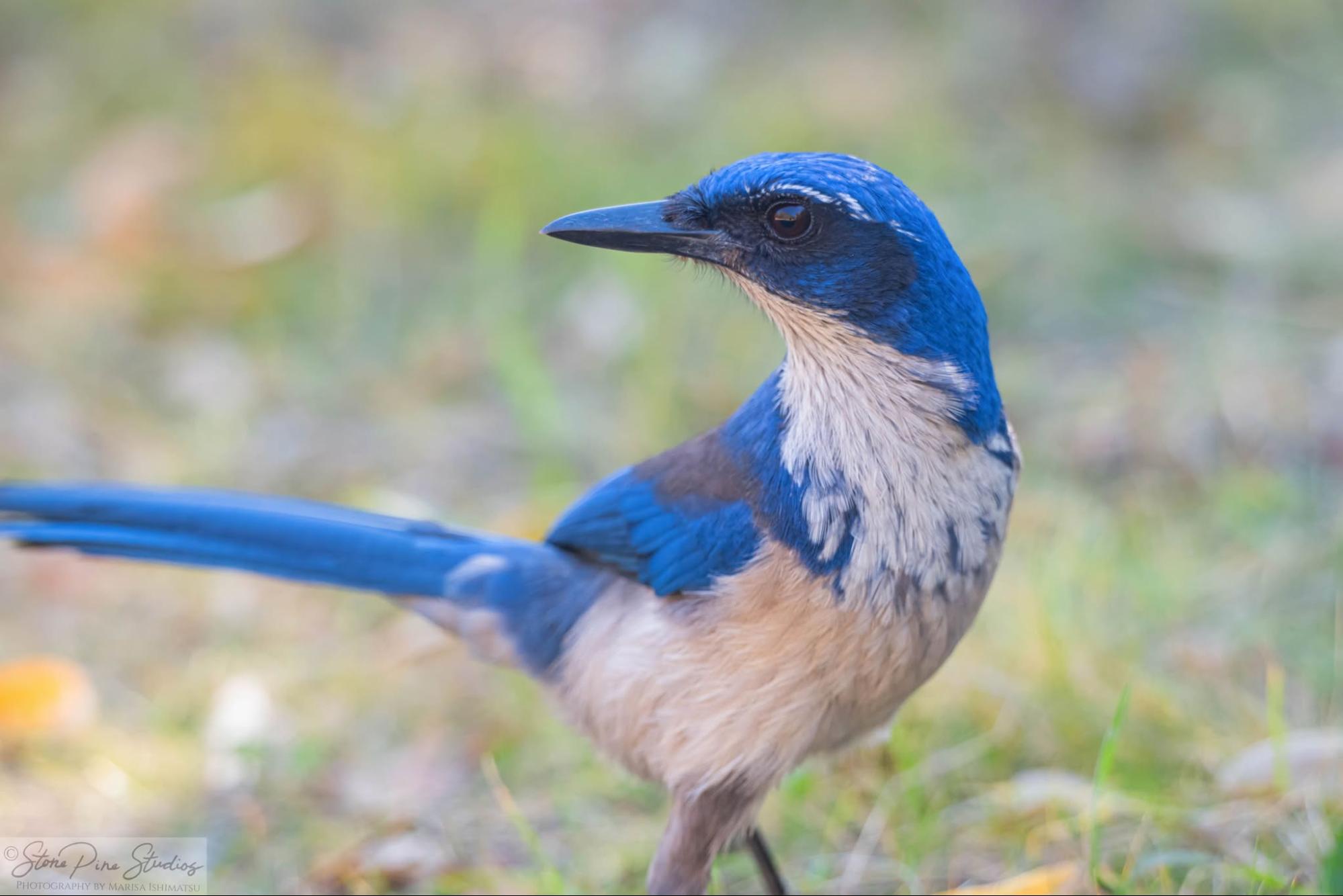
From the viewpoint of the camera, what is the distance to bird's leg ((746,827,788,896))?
3.21 meters

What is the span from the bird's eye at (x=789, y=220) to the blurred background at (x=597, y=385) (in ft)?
4.48

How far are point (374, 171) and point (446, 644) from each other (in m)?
2.84

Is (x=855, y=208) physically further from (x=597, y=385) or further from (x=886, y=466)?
(x=597, y=385)

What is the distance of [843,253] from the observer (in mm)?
2781

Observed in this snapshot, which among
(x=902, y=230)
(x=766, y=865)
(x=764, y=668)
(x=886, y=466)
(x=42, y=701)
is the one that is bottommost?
(x=42, y=701)

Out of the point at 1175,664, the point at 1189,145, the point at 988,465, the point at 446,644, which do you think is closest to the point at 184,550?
the point at 446,644

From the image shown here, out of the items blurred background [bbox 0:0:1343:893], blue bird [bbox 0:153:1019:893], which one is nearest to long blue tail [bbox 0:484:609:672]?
blue bird [bbox 0:153:1019:893]

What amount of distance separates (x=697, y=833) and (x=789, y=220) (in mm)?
Result: 1308

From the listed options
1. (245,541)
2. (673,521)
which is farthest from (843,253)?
(245,541)

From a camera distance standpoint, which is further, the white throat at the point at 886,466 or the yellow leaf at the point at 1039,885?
the yellow leaf at the point at 1039,885

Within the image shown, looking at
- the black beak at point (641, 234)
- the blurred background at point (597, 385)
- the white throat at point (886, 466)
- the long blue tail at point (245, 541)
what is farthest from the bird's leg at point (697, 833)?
the black beak at point (641, 234)

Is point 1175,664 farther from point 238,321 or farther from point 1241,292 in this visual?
point 238,321

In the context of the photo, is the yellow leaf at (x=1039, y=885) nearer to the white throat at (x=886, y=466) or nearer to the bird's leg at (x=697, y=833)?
the bird's leg at (x=697, y=833)

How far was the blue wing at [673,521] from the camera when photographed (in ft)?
9.78
